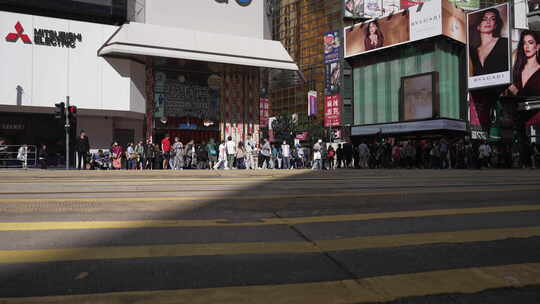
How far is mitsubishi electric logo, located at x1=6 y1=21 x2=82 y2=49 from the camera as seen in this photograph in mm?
20391

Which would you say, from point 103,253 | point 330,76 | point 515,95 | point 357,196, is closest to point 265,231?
point 103,253

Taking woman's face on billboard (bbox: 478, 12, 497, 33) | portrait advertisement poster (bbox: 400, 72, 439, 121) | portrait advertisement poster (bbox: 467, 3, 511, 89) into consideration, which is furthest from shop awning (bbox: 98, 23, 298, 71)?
woman's face on billboard (bbox: 478, 12, 497, 33)

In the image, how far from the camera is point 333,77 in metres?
58.8

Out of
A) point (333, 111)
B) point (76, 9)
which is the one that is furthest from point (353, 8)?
point (76, 9)

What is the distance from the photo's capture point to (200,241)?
3.64m

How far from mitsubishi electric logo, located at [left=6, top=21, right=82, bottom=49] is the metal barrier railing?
16.6ft

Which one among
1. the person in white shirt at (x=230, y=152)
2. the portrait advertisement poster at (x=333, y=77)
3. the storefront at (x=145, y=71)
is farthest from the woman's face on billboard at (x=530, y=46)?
the person in white shirt at (x=230, y=152)

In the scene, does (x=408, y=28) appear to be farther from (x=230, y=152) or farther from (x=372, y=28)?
(x=230, y=152)

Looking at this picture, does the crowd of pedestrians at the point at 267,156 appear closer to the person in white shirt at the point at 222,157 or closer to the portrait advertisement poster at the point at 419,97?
the person in white shirt at the point at 222,157

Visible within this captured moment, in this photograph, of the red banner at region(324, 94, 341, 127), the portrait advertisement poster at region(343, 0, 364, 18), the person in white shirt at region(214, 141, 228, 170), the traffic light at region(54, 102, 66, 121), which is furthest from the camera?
the red banner at region(324, 94, 341, 127)

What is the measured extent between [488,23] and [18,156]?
38.0m

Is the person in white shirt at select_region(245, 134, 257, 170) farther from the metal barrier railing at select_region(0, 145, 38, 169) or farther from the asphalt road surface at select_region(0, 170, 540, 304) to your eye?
the asphalt road surface at select_region(0, 170, 540, 304)

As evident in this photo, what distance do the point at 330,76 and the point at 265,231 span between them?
56.9 metres

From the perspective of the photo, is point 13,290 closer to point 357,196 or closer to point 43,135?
point 357,196
